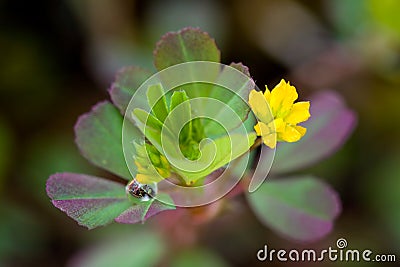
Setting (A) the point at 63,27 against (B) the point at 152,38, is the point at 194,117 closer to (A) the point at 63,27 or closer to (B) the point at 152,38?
(B) the point at 152,38

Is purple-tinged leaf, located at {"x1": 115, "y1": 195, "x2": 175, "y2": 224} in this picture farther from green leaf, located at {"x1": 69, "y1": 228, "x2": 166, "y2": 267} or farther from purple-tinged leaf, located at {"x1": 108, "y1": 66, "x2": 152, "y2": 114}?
green leaf, located at {"x1": 69, "y1": 228, "x2": 166, "y2": 267}

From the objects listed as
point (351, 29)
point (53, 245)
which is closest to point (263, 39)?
point (351, 29)

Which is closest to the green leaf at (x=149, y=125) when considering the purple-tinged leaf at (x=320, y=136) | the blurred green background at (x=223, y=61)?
the purple-tinged leaf at (x=320, y=136)

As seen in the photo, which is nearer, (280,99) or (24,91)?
(280,99)

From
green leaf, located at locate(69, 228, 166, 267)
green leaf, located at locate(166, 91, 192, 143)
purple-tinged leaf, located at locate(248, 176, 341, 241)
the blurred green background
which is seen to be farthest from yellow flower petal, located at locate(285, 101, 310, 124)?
the blurred green background

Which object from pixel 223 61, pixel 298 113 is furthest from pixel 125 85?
pixel 223 61
